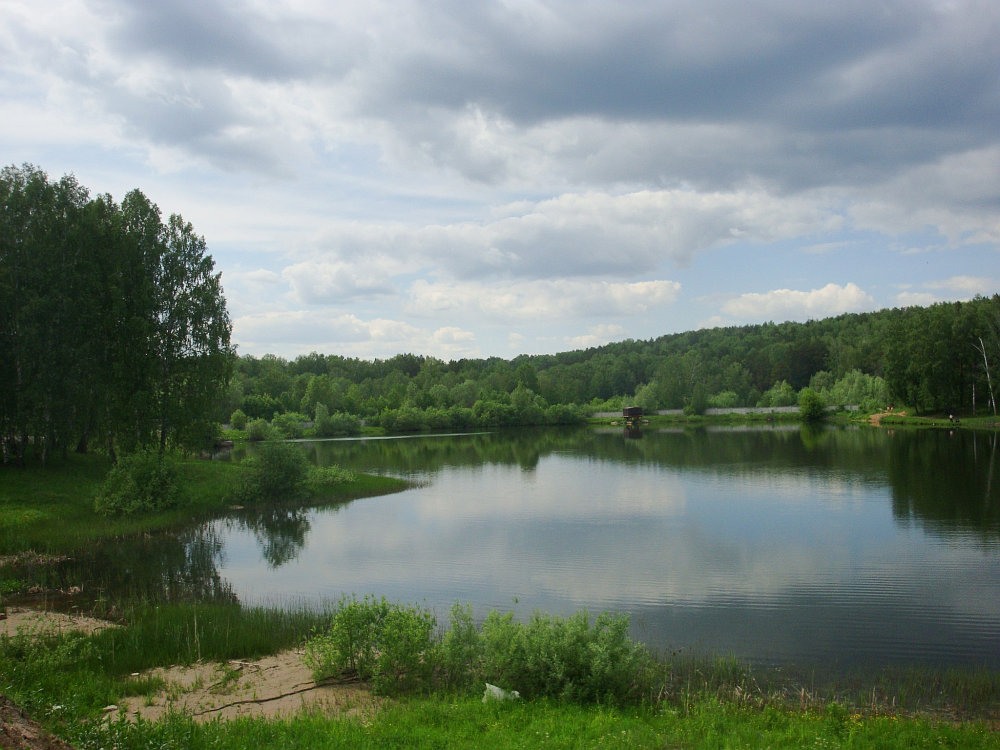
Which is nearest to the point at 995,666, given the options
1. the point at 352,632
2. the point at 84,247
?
the point at 352,632

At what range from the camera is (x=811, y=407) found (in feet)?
328

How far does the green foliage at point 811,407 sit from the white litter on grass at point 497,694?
100.0 m

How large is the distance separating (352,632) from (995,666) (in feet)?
39.2

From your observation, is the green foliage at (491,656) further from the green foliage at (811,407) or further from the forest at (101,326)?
the green foliage at (811,407)

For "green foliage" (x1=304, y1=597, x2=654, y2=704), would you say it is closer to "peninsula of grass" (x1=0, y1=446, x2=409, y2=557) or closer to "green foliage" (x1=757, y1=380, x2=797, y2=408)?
"peninsula of grass" (x1=0, y1=446, x2=409, y2=557)

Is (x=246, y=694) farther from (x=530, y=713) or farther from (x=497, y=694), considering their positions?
(x=530, y=713)

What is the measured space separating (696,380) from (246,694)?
143930 millimetres

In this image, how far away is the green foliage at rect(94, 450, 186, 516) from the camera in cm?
2889

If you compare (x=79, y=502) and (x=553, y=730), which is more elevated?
(x=79, y=502)

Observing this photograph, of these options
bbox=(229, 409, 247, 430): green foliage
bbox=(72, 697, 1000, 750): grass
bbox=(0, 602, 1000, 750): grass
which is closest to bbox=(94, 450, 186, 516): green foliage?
bbox=(0, 602, 1000, 750): grass

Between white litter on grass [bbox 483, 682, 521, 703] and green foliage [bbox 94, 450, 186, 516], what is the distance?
23.9 meters

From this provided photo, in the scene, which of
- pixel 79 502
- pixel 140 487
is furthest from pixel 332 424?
pixel 79 502

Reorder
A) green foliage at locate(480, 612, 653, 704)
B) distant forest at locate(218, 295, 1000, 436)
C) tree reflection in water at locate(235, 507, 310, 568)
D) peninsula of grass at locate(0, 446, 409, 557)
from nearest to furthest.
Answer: green foliage at locate(480, 612, 653, 704) < peninsula of grass at locate(0, 446, 409, 557) < tree reflection in water at locate(235, 507, 310, 568) < distant forest at locate(218, 295, 1000, 436)

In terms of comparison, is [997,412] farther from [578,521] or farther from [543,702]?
[543,702]
